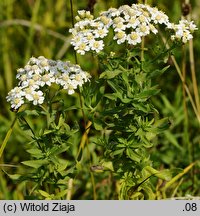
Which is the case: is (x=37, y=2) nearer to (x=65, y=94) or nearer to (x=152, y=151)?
(x=65, y=94)

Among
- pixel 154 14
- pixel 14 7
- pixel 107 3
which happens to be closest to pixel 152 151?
Result: pixel 154 14

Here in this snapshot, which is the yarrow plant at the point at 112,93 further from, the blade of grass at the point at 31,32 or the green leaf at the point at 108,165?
the blade of grass at the point at 31,32

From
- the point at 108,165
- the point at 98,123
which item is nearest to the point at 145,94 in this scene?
the point at 98,123

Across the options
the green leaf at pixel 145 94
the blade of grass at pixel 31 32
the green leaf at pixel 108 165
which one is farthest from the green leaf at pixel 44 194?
the blade of grass at pixel 31 32

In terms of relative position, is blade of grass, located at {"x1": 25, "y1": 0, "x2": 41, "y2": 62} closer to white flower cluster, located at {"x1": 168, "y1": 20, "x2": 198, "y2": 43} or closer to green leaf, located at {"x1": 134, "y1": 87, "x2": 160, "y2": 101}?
white flower cluster, located at {"x1": 168, "y1": 20, "x2": 198, "y2": 43}

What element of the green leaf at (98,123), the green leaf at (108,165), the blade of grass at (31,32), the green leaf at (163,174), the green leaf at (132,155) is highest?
the blade of grass at (31,32)

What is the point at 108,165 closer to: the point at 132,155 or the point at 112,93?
the point at 132,155
